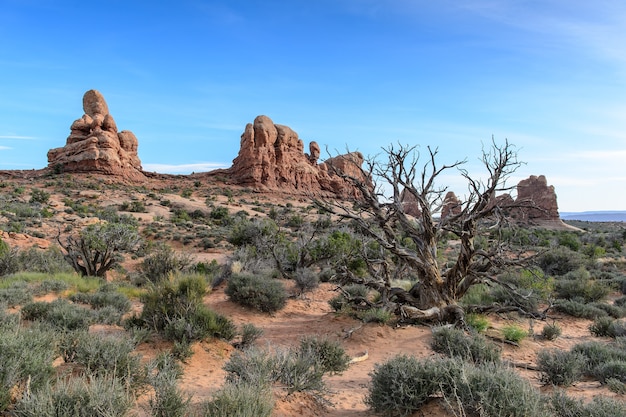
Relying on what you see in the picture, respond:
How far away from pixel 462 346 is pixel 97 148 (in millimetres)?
55706

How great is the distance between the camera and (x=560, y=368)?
5449 mm

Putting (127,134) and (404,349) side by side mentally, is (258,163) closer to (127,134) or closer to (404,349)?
(127,134)

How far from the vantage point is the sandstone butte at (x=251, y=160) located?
52219mm

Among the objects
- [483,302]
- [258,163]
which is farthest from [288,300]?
[258,163]

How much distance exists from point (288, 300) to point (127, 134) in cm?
5593

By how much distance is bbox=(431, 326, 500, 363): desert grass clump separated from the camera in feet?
18.8

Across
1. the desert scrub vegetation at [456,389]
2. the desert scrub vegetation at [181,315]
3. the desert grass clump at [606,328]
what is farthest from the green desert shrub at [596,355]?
the desert scrub vegetation at [181,315]

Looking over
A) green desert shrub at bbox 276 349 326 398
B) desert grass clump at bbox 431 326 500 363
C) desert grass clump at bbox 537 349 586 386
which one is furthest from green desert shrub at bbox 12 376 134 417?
desert grass clump at bbox 537 349 586 386

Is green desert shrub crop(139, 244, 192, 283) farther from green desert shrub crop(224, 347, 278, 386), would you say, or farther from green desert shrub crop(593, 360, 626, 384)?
green desert shrub crop(593, 360, 626, 384)

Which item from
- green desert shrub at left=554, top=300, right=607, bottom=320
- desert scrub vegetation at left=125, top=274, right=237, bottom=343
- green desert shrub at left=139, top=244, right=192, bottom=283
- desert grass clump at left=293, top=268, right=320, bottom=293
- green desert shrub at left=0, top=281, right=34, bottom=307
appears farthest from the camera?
green desert shrub at left=139, top=244, right=192, bottom=283

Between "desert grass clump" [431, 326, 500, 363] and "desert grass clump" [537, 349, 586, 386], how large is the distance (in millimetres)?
611

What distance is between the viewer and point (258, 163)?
6075 cm

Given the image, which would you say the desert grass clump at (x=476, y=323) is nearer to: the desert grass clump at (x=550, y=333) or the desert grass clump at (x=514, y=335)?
the desert grass clump at (x=514, y=335)

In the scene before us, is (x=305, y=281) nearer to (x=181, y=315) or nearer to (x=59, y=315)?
(x=181, y=315)
